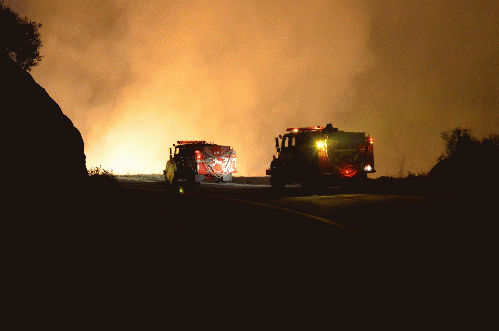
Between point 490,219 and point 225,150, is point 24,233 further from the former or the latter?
point 225,150

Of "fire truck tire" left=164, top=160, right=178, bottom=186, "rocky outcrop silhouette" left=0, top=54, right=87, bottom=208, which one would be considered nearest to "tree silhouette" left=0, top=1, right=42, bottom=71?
"fire truck tire" left=164, top=160, right=178, bottom=186

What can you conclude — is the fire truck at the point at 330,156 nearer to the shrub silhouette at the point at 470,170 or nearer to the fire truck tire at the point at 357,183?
the fire truck tire at the point at 357,183

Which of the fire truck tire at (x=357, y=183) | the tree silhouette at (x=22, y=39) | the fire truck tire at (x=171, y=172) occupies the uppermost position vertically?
the tree silhouette at (x=22, y=39)

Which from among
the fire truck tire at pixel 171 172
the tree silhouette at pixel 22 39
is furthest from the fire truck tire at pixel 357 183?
the tree silhouette at pixel 22 39

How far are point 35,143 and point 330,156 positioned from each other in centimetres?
1092

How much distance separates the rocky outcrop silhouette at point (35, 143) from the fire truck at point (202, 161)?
563 inches

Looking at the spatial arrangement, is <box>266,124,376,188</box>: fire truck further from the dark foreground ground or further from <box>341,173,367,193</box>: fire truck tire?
the dark foreground ground

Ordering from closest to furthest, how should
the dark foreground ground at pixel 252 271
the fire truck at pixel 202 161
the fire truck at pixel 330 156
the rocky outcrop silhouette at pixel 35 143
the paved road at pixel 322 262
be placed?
the dark foreground ground at pixel 252 271 < the paved road at pixel 322 262 < the rocky outcrop silhouette at pixel 35 143 < the fire truck at pixel 330 156 < the fire truck at pixel 202 161

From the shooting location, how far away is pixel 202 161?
88.9 feet

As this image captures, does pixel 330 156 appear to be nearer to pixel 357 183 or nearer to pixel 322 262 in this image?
pixel 357 183

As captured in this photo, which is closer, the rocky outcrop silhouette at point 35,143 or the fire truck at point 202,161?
the rocky outcrop silhouette at point 35,143

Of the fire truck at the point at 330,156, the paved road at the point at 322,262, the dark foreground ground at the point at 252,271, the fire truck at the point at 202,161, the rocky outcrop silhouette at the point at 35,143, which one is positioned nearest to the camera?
the dark foreground ground at the point at 252,271

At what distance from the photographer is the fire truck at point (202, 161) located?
27.1 metres

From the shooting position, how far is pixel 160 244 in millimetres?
8812
